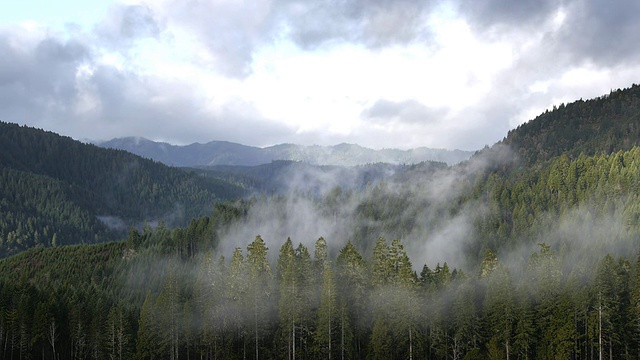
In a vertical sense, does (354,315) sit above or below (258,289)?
below

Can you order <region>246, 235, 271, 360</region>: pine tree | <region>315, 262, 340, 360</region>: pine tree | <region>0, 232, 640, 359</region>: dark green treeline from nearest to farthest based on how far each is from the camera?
<region>0, 232, 640, 359</region>: dark green treeline < <region>315, 262, 340, 360</region>: pine tree < <region>246, 235, 271, 360</region>: pine tree

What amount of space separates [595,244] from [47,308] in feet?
431

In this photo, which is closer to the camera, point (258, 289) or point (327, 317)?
point (327, 317)

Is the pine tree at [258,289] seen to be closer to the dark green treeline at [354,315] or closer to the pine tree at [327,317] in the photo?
the dark green treeline at [354,315]

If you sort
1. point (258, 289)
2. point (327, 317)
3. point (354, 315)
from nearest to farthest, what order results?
point (327, 317) → point (354, 315) → point (258, 289)

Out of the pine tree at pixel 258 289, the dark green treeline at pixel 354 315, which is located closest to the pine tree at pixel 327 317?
the dark green treeline at pixel 354 315

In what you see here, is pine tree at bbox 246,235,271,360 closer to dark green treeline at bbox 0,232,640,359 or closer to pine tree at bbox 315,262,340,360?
dark green treeline at bbox 0,232,640,359

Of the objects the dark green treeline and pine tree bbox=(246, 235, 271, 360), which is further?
pine tree bbox=(246, 235, 271, 360)

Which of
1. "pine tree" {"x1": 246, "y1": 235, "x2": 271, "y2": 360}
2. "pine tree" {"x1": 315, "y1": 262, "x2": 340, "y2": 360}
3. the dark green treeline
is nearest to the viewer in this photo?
the dark green treeline

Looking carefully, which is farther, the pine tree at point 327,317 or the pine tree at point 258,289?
the pine tree at point 258,289

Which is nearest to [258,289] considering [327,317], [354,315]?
[327,317]

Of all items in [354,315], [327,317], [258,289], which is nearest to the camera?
[327,317]

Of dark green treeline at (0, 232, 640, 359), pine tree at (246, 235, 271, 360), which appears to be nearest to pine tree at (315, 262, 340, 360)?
dark green treeline at (0, 232, 640, 359)

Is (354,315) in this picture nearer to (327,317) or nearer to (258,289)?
(327,317)
